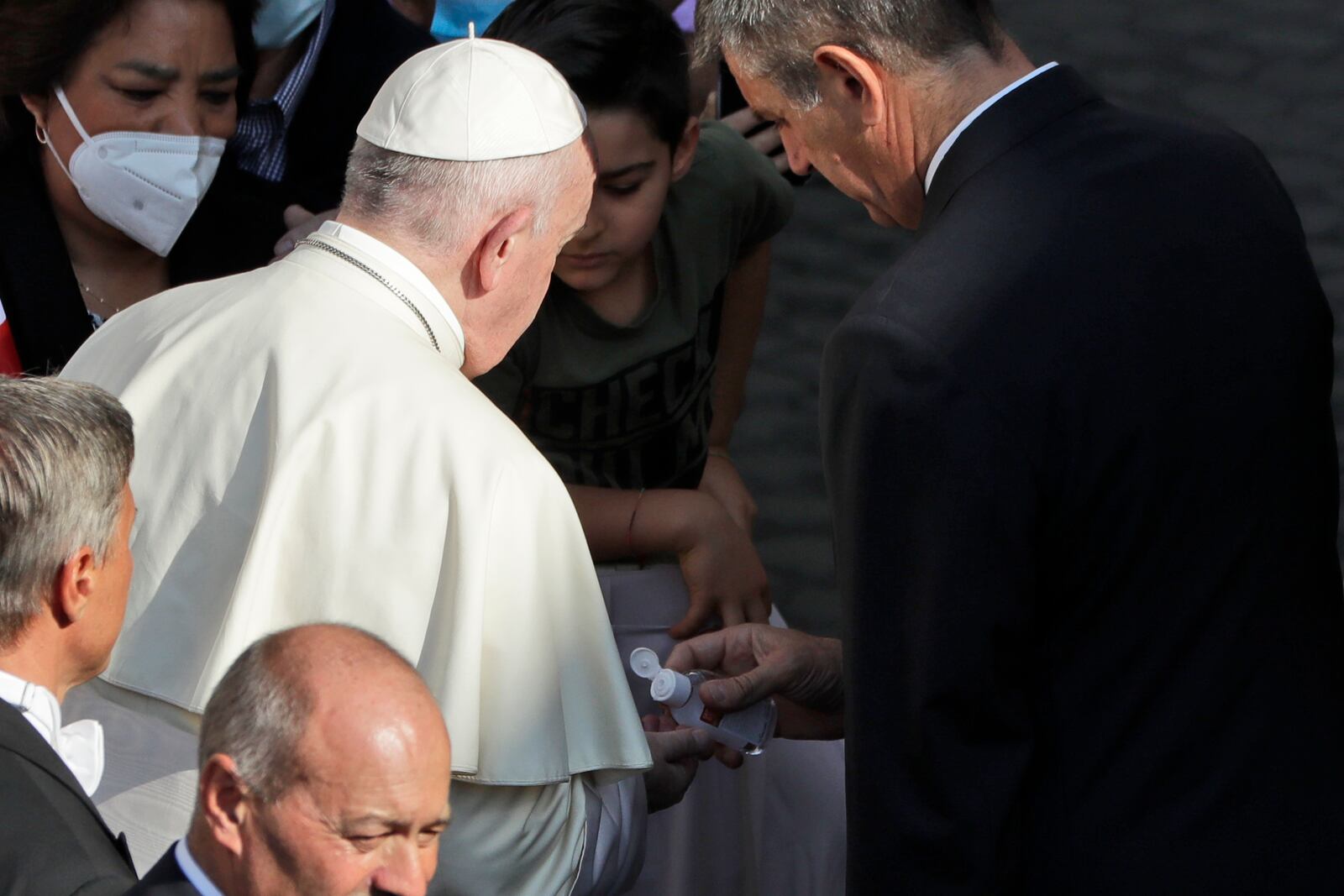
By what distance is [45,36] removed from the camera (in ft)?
9.70

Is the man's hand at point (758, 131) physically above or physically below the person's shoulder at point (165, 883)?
below

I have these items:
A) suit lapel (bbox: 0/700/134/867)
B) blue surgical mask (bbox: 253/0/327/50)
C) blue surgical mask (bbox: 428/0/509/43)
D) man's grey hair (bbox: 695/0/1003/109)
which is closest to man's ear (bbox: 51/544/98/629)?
suit lapel (bbox: 0/700/134/867)

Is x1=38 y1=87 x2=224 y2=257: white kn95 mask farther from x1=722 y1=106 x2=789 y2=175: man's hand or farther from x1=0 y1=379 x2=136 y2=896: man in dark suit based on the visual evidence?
x1=722 y1=106 x2=789 y2=175: man's hand

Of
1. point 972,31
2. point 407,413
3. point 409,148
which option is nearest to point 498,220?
point 409,148

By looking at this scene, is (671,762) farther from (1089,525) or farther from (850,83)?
(850,83)

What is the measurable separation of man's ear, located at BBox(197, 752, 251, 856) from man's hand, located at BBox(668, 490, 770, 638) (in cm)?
146

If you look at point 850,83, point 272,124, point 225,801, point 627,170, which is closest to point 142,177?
point 272,124

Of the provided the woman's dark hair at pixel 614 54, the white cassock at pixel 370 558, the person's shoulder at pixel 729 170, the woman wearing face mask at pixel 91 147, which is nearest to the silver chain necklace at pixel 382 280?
the white cassock at pixel 370 558

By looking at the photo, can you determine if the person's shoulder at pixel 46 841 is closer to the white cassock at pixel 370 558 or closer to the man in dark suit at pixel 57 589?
the man in dark suit at pixel 57 589

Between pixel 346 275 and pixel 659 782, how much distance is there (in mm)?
844

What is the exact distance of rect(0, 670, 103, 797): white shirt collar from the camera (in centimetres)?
182

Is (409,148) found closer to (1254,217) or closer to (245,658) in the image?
(245,658)

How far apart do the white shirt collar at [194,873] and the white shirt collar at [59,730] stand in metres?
0.24

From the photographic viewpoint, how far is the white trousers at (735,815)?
299 cm
